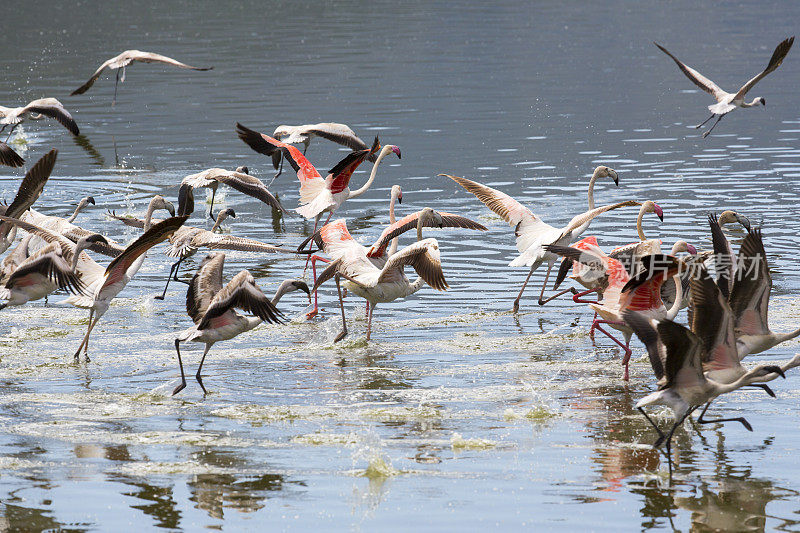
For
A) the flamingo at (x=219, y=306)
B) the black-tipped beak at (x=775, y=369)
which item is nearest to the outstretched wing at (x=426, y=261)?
the flamingo at (x=219, y=306)

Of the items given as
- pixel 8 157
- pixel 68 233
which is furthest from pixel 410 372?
pixel 8 157

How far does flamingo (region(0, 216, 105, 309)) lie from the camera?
10.4 metres

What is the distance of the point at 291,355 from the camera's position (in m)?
10.5

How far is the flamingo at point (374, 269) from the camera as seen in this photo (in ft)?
33.7

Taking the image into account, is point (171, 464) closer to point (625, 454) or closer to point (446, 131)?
point (625, 454)

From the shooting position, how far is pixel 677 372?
7.45 meters

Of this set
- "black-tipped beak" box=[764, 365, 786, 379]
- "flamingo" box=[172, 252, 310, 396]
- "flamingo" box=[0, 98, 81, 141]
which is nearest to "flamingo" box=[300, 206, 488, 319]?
"flamingo" box=[172, 252, 310, 396]

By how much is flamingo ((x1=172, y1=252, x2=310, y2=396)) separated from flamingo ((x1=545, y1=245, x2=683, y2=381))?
253 cm

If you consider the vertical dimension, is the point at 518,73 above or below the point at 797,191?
above

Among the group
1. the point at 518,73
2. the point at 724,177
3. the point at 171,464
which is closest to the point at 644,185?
the point at 724,177

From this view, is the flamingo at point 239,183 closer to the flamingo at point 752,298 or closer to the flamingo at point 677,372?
the flamingo at point 752,298

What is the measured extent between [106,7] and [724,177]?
51844 mm

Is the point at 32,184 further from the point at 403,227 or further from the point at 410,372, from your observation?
the point at 410,372

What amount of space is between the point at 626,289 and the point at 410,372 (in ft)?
6.69
